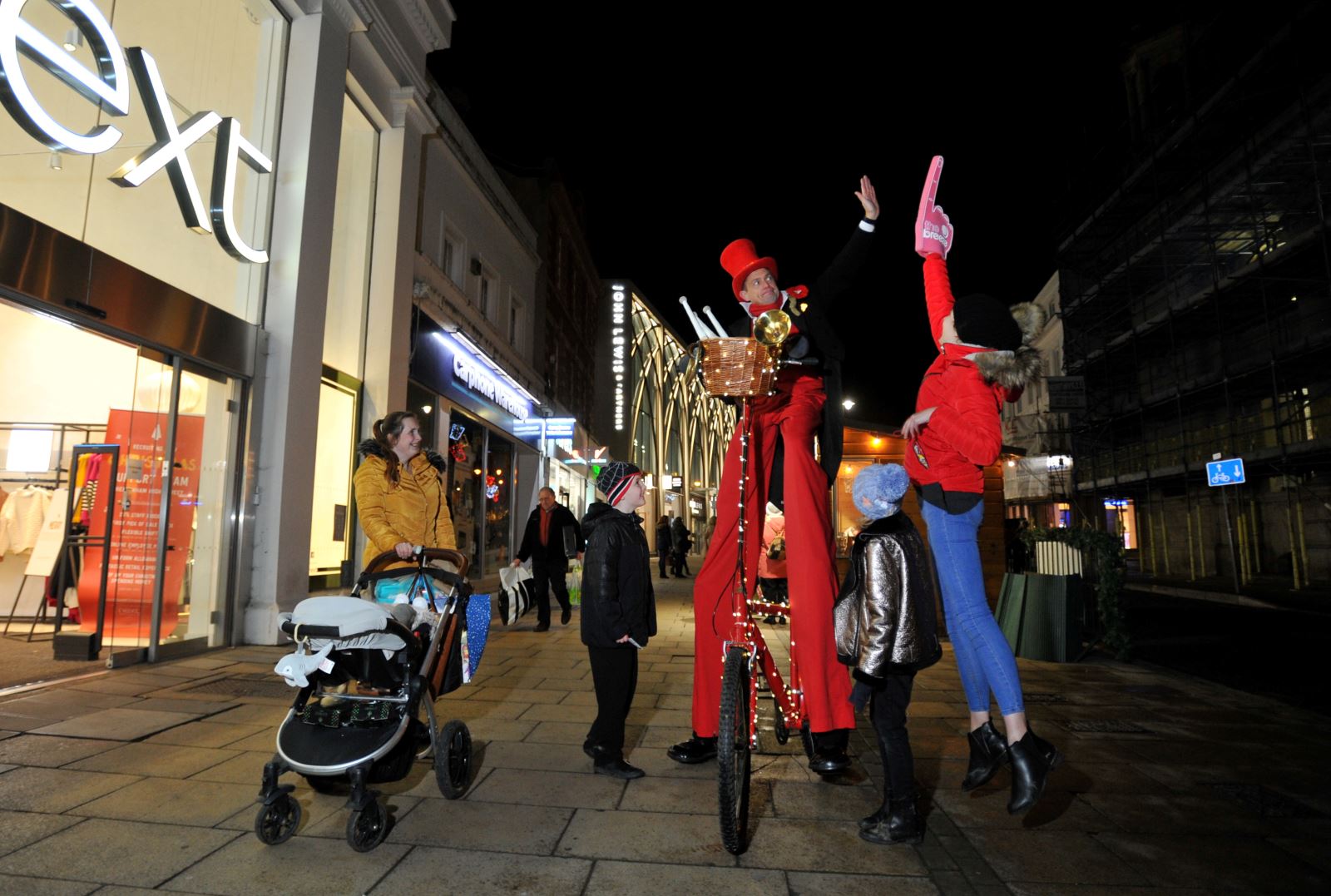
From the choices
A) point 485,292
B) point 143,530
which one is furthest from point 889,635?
point 485,292

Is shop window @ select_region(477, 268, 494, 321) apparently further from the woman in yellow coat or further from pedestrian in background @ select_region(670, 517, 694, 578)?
the woman in yellow coat

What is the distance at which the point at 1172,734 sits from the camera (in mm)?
4809

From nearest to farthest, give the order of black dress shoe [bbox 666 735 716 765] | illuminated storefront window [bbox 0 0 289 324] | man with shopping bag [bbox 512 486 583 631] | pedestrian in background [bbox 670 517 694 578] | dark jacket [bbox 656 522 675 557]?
1. black dress shoe [bbox 666 735 716 765]
2. illuminated storefront window [bbox 0 0 289 324]
3. man with shopping bag [bbox 512 486 583 631]
4. dark jacket [bbox 656 522 675 557]
5. pedestrian in background [bbox 670 517 694 578]

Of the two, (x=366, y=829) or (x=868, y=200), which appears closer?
(x=366, y=829)

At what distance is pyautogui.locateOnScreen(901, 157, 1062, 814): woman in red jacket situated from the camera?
9.61 feet

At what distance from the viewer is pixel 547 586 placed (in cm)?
1030

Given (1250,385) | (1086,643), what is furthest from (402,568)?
(1250,385)

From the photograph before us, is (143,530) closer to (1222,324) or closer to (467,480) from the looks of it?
(467,480)

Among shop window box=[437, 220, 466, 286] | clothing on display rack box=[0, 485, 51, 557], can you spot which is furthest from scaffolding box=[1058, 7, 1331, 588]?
clothing on display rack box=[0, 485, 51, 557]

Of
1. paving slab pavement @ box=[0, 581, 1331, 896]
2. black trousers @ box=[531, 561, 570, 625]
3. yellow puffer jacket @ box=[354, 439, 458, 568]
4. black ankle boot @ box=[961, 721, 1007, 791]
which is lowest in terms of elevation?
paving slab pavement @ box=[0, 581, 1331, 896]

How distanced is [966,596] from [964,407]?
75cm

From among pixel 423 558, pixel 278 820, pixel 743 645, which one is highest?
pixel 423 558

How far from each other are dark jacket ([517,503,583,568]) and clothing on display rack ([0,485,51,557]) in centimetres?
535

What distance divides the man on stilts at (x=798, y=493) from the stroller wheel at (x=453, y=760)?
3.61 feet
